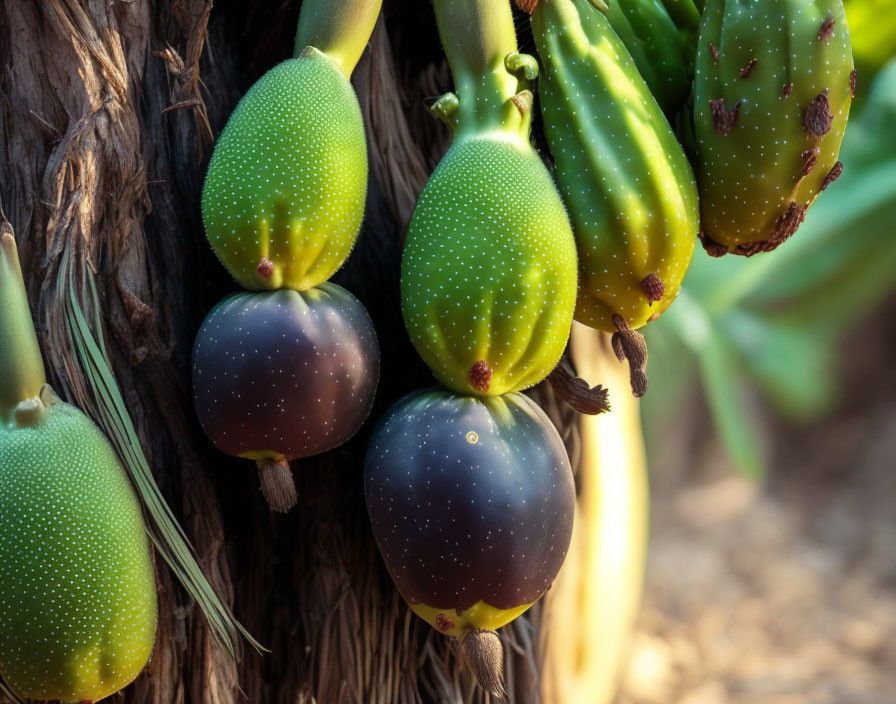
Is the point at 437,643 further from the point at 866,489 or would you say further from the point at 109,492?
the point at 866,489

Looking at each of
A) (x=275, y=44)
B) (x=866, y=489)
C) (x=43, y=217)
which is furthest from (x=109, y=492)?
(x=866, y=489)

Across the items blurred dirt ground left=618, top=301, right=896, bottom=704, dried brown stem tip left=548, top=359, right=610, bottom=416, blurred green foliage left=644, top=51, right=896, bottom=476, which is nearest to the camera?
dried brown stem tip left=548, top=359, right=610, bottom=416

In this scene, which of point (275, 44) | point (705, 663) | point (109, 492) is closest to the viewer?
point (109, 492)

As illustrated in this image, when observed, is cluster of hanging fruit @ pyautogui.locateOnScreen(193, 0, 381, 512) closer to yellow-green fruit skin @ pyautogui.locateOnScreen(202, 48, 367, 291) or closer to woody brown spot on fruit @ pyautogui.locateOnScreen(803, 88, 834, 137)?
yellow-green fruit skin @ pyautogui.locateOnScreen(202, 48, 367, 291)

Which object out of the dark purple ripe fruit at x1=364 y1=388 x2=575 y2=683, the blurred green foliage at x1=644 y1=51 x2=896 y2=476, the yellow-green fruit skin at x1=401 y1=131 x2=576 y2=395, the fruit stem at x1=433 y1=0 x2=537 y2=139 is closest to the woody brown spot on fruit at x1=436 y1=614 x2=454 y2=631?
the dark purple ripe fruit at x1=364 y1=388 x2=575 y2=683

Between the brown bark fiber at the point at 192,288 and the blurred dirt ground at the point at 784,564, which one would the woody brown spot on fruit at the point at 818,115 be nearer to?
the brown bark fiber at the point at 192,288

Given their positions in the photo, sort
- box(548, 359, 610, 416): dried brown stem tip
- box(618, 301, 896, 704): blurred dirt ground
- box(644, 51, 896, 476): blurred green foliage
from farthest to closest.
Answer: box(644, 51, 896, 476): blurred green foliage → box(618, 301, 896, 704): blurred dirt ground → box(548, 359, 610, 416): dried brown stem tip

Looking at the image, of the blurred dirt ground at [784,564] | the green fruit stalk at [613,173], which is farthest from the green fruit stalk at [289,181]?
the blurred dirt ground at [784,564]

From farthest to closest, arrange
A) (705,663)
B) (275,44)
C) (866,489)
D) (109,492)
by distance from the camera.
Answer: (866,489) → (705,663) → (275,44) → (109,492)
